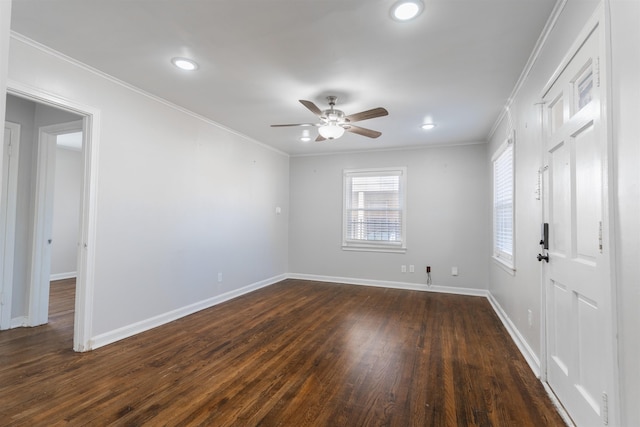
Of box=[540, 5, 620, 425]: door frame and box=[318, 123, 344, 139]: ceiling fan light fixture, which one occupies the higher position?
box=[318, 123, 344, 139]: ceiling fan light fixture

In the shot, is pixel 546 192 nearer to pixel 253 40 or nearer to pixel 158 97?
pixel 253 40

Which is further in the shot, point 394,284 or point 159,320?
point 394,284

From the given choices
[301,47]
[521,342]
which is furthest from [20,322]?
[521,342]

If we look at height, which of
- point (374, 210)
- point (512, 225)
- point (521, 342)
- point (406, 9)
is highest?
point (406, 9)

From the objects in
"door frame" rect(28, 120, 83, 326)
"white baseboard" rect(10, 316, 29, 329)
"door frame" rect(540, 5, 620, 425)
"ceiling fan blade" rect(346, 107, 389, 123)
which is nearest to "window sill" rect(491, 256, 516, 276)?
"door frame" rect(540, 5, 620, 425)

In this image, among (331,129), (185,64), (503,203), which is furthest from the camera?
(503,203)

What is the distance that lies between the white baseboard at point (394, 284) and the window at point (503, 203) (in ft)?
3.30

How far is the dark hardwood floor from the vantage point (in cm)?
199

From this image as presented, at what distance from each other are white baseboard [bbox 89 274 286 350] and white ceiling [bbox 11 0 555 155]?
251cm

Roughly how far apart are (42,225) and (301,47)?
11.7ft

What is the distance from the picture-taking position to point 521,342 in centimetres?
294

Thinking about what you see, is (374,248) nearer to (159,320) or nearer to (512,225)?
(512,225)

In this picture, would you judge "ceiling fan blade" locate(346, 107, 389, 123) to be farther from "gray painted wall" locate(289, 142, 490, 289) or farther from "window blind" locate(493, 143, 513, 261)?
"gray painted wall" locate(289, 142, 490, 289)

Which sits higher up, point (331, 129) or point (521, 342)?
point (331, 129)
